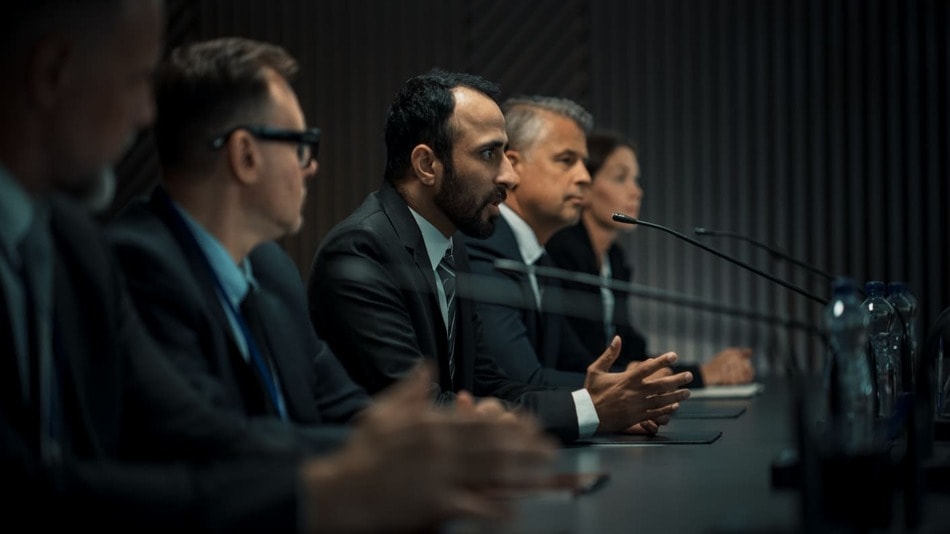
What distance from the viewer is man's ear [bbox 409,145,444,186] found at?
121 inches

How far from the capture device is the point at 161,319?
5.99ft

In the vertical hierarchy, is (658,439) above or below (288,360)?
below

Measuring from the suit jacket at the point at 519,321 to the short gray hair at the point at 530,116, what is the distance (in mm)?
512

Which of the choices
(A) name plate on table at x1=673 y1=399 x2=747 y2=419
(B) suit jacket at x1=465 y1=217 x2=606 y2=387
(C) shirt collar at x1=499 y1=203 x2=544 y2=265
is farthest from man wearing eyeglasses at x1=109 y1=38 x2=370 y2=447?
(C) shirt collar at x1=499 y1=203 x2=544 y2=265

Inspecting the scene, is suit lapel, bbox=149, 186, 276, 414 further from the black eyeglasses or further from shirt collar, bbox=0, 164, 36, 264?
shirt collar, bbox=0, 164, 36, 264

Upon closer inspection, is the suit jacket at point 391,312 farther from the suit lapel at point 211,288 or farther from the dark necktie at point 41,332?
the dark necktie at point 41,332

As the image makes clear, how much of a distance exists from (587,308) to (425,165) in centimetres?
127

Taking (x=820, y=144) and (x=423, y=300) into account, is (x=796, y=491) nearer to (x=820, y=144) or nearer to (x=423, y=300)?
(x=423, y=300)

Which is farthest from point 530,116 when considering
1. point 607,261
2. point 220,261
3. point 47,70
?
point 47,70

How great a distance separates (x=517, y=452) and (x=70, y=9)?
0.69 m

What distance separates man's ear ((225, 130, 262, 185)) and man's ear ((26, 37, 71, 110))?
1.84 ft

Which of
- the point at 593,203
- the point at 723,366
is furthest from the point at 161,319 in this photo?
the point at 593,203

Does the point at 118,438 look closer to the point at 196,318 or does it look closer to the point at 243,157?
the point at 196,318

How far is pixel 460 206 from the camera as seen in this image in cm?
308
